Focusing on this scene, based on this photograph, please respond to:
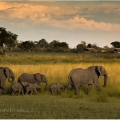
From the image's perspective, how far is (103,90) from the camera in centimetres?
1474

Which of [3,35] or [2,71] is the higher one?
[3,35]

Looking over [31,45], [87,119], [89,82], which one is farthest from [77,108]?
[31,45]

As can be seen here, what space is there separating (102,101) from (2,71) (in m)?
4.65

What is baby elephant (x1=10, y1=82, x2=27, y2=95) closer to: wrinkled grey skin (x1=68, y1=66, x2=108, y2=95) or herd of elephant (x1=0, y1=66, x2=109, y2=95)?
herd of elephant (x1=0, y1=66, x2=109, y2=95)

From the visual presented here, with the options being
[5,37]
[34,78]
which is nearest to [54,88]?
[34,78]

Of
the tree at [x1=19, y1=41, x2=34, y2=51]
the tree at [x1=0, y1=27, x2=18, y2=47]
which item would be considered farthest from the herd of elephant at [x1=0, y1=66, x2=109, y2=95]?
the tree at [x1=19, y1=41, x2=34, y2=51]

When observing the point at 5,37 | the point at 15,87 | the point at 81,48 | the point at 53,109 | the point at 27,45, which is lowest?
the point at 53,109

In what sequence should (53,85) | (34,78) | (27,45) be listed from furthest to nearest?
(27,45) → (34,78) → (53,85)

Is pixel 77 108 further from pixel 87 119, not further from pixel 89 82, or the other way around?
pixel 89 82

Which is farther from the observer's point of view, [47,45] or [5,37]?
[47,45]

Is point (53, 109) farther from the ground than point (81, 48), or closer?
closer

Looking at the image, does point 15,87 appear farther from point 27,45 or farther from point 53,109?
point 27,45

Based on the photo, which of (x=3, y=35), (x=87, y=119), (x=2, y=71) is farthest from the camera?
(x=3, y=35)

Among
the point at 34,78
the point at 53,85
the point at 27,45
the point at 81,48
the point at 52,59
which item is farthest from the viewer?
the point at 27,45
